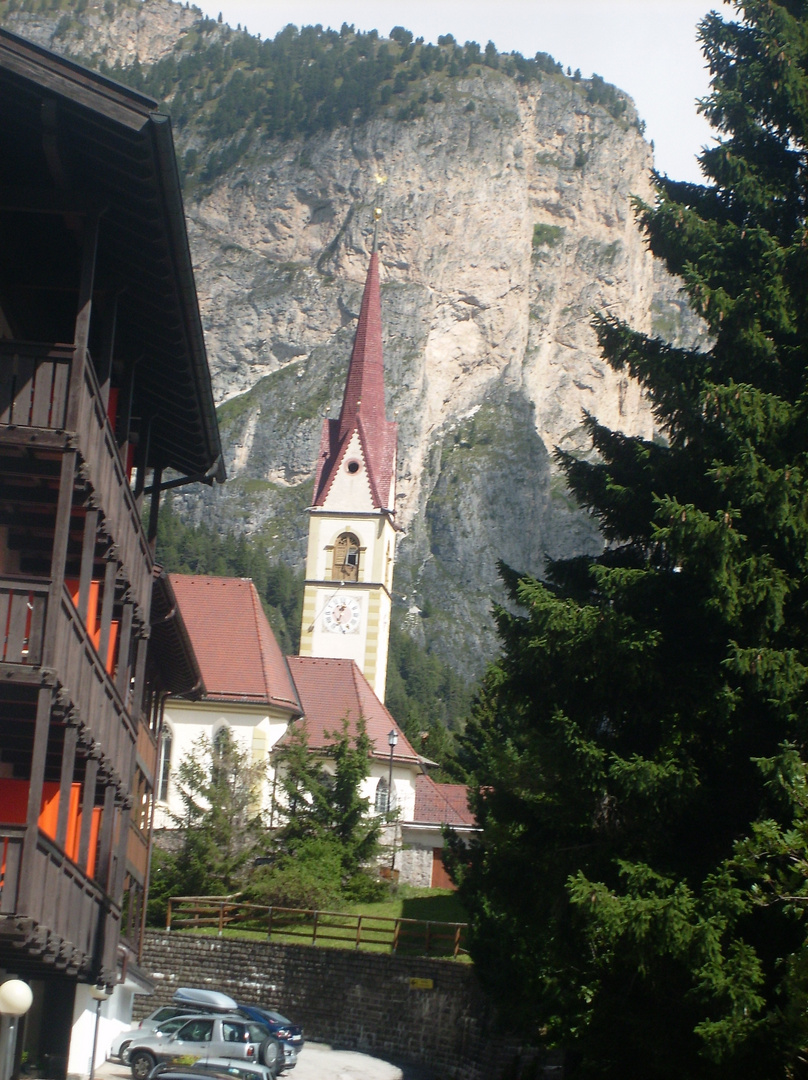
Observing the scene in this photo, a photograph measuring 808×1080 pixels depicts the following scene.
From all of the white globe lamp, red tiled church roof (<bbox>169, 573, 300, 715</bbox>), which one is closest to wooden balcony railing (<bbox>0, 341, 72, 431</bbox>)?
the white globe lamp

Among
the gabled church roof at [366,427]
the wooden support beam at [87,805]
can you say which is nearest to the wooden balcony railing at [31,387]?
the wooden support beam at [87,805]

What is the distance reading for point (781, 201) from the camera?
15.9 m

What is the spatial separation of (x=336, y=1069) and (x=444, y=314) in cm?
13525

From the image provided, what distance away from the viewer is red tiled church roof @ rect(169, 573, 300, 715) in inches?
1638

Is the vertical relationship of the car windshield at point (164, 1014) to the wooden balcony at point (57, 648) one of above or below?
below

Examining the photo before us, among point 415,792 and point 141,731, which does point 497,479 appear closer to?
point 415,792

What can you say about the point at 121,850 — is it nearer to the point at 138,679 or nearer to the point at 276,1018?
the point at 138,679

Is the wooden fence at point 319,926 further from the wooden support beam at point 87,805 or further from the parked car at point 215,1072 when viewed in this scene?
the wooden support beam at point 87,805

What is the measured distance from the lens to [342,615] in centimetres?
5834

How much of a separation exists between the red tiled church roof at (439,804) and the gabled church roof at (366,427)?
15290mm

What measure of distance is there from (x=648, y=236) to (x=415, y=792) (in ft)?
110

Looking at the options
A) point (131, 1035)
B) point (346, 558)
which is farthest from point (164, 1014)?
point (346, 558)

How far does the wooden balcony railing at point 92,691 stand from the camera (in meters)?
11.4

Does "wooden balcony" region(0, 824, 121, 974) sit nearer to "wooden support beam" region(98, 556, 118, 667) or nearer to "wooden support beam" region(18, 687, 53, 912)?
"wooden support beam" region(18, 687, 53, 912)
